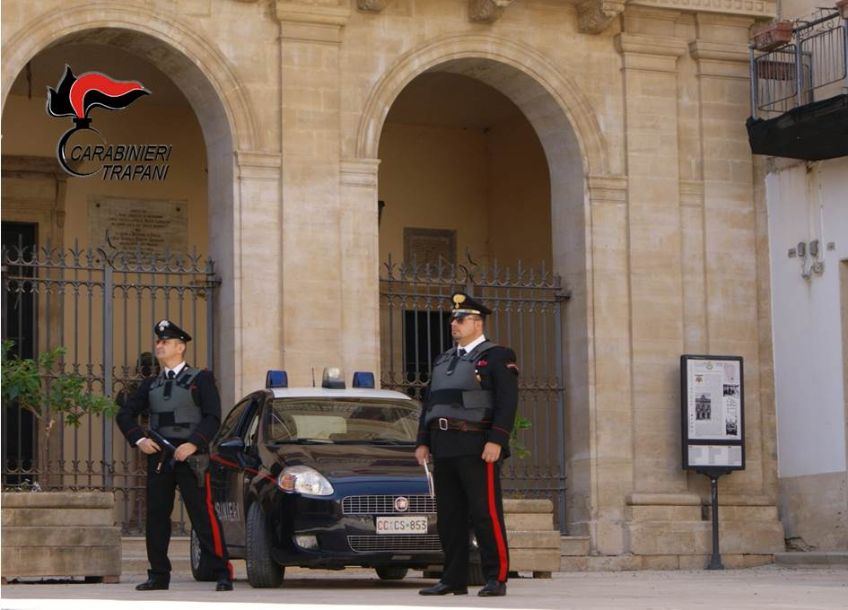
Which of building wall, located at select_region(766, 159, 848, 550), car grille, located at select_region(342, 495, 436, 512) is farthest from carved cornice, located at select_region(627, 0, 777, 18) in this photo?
car grille, located at select_region(342, 495, 436, 512)

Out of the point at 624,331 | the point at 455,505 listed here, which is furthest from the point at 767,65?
the point at 455,505

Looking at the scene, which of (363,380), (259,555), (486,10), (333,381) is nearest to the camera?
(259,555)

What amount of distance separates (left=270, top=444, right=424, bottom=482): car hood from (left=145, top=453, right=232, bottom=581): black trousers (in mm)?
628

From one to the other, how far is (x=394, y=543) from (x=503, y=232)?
12.0 metres

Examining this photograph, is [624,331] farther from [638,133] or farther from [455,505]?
[455,505]

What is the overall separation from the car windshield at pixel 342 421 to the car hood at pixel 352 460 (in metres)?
0.25

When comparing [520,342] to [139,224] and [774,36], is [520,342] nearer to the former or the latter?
[774,36]

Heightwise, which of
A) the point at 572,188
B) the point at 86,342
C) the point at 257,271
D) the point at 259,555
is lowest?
the point at 259,555

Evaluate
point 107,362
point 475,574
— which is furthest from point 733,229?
point 475,574

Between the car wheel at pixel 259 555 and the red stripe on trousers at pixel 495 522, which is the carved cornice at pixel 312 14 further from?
the red stripe on trousers at pixel 495 522

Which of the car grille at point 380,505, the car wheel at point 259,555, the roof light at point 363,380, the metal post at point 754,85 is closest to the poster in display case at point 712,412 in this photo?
the metal post at point 754,85

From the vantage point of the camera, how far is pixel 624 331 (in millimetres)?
19203

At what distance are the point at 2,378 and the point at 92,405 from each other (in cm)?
78

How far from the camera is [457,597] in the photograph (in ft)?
37.1
